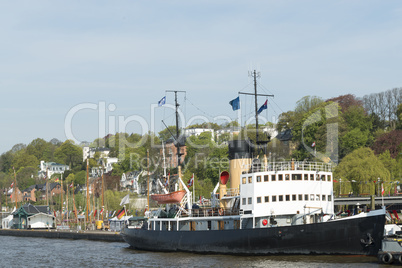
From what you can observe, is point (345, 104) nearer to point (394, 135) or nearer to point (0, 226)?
point (394, 135)

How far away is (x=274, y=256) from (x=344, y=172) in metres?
41.7

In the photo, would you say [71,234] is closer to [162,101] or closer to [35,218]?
[35,218]

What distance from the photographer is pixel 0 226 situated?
12612cm

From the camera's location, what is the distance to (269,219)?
49.1 metres

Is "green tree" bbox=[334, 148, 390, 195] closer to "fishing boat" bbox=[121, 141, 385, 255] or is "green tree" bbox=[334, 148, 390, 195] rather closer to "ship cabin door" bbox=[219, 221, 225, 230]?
"fishing boat" bbox=[121, 141, 385, 255]

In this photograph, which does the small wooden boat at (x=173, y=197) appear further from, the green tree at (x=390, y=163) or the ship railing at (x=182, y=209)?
the green tree at (x=390, y=163)

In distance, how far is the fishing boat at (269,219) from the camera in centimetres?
4516

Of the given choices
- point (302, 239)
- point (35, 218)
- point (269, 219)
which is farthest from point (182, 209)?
point (35, 218)

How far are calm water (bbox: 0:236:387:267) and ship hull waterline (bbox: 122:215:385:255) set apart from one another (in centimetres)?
74

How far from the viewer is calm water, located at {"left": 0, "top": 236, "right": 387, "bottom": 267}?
44.0 meters

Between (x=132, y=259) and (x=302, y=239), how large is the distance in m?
16.4

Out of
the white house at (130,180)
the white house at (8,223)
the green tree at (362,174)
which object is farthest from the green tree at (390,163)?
the white house at (130,180)

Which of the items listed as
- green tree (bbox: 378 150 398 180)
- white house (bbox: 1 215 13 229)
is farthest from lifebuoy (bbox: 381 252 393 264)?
white house (bbox: 1 215 13 229)

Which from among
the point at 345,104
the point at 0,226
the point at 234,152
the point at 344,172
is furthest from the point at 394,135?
the point at 0,226
